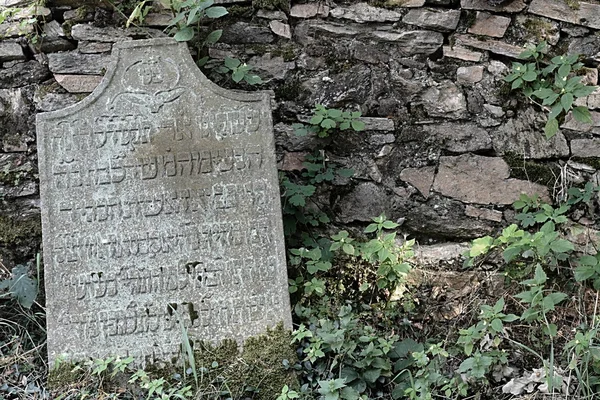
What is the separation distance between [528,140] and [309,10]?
4.44ft

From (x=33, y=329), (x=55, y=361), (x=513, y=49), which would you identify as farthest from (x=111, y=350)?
(x=513, y=49)

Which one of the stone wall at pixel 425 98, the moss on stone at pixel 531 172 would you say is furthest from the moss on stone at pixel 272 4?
the moss on stone at pixel 531 172

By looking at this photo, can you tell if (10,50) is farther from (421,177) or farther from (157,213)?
(421,177)

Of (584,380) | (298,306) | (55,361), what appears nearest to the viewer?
(584,380)

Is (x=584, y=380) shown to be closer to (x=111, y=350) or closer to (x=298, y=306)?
(x=298, y=306)

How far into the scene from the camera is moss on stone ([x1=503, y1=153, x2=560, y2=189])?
3.69m

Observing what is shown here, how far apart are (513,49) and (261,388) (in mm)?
2168

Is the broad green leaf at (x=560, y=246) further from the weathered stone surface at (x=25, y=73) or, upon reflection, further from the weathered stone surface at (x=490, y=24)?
the weathered stone surface at (x=25, y=73)

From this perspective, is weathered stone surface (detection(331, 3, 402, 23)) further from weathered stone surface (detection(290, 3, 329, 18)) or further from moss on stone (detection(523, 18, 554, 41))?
moss on stone (detection(523, 18, 554, 41))

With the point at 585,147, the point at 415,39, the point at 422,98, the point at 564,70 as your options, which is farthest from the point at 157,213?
the point at 585,147

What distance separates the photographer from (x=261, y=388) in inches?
121

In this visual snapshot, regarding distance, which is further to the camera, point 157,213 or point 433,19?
point 433,19

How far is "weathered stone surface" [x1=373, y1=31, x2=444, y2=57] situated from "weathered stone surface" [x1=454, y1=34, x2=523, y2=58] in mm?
113

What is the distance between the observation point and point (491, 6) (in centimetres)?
370
